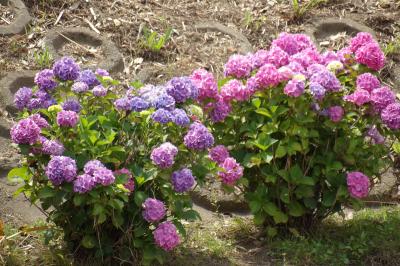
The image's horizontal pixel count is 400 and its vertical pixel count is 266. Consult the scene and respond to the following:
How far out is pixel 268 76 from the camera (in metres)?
3.66

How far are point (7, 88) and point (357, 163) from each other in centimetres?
244

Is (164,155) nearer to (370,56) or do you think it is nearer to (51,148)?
(51,148)

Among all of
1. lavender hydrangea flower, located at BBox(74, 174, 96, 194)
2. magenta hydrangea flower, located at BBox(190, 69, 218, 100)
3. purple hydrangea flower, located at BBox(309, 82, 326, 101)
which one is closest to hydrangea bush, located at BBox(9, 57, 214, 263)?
lavender hydrangea flower, located at BBox(74, 174, 96, 194)

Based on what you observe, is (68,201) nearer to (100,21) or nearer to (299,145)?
(299,145)

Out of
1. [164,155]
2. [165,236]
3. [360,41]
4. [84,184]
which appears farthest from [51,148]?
[360,41]

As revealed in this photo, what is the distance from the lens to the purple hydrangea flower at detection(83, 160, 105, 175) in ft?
10.3

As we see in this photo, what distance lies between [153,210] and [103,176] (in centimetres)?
31

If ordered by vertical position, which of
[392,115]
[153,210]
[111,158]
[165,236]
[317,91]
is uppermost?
[317,91]

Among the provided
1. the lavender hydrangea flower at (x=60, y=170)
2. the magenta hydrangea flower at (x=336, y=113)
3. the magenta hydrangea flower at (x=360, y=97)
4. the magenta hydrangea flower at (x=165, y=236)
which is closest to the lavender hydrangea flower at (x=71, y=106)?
the lavender hydrangea flower at (x=60, y=170)

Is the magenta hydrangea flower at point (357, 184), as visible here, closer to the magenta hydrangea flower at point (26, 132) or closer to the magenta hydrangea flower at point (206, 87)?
the magenta hydrangea flower at point (206, 87)

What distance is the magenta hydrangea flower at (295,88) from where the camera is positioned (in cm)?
355

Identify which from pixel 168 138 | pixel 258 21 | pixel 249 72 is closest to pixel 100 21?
pixel 258 21

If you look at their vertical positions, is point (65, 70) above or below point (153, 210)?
above

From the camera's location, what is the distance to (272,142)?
146 inches
